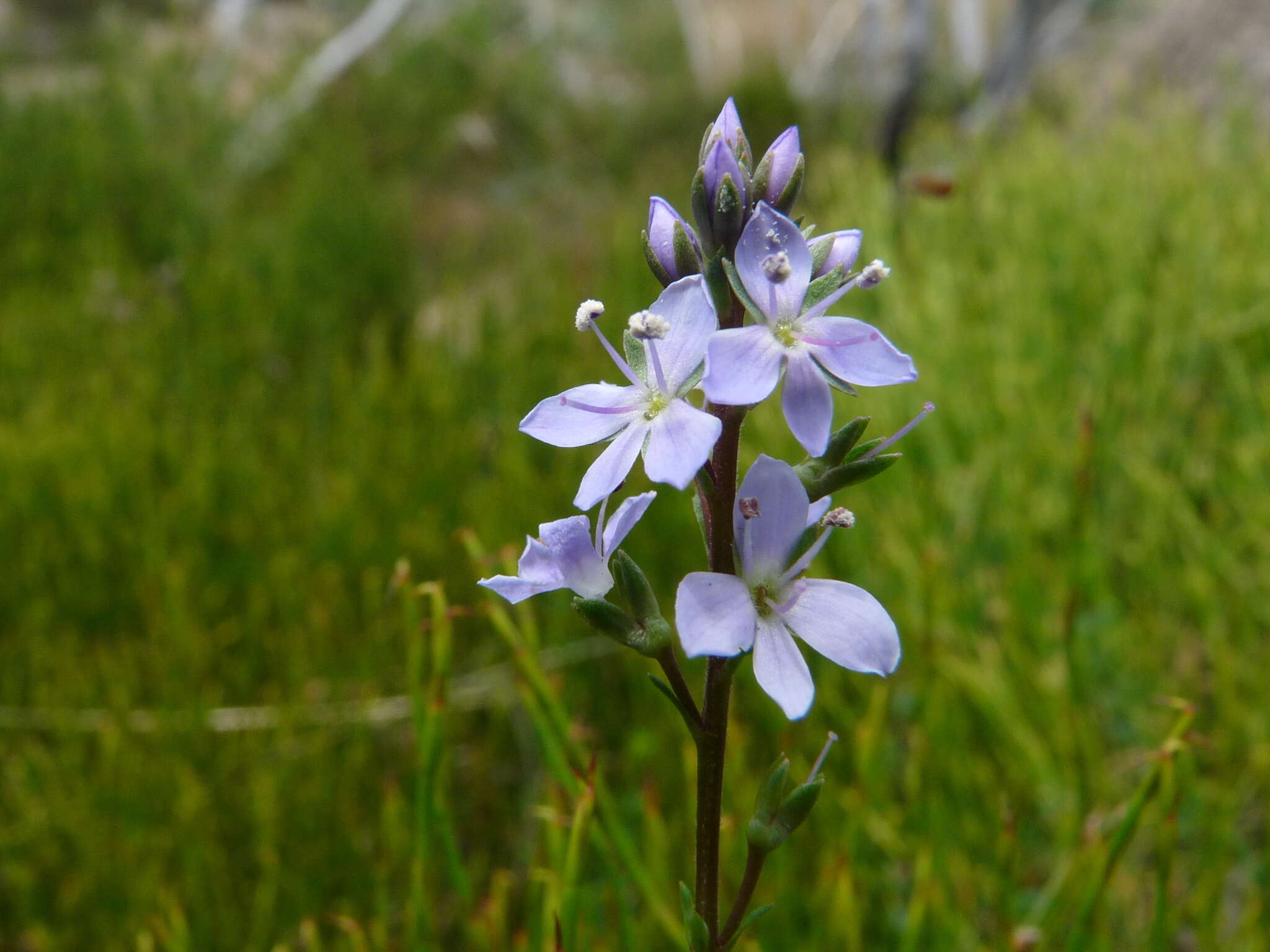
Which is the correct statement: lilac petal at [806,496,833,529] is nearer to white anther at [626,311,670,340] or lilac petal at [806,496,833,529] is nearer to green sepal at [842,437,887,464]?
green sepal at [842,437,887,464]

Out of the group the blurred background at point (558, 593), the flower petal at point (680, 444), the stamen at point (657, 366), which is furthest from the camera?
the blurred background at point (558, 593)

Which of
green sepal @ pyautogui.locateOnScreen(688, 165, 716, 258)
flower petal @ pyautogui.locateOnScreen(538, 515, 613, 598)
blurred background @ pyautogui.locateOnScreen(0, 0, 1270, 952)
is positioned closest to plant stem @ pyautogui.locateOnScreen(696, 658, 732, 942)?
flower petal @ pyautogui.locateOnScreen(538, 515, 613, 598)

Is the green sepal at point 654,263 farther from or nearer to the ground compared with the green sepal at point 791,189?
nearer to the ground

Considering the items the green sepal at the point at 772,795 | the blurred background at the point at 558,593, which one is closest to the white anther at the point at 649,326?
the green sepal at the point at 772,795

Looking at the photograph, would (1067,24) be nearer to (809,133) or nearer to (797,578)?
(809,133)

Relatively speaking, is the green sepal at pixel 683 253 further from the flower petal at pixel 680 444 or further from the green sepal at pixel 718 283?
the flower petal at pixel 680 444

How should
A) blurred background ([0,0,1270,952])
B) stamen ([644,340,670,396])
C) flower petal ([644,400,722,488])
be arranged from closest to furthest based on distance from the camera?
flower petal ([644,400,722,488]) → stamen ([644,340,670,396]) → blurred background ([0,0,1270,952])
